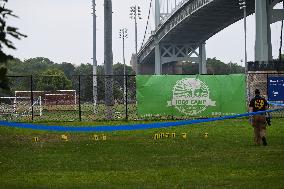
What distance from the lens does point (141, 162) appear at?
11758 millimetres

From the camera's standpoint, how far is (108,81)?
26.4 metres

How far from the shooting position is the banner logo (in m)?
25.3

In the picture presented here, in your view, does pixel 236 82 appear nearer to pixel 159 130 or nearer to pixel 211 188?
pixel 159 130

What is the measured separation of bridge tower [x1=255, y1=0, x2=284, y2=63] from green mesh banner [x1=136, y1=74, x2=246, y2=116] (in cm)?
2213

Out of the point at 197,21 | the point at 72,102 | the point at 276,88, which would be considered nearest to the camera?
the point at 276,88

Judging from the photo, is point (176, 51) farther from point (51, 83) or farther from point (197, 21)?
point (51, 83)

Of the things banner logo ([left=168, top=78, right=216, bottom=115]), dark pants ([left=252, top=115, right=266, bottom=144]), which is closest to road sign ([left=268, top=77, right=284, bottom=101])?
banner logo ([left=168, top=78, right=216, bottom=115])

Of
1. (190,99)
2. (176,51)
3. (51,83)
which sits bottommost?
(190,99)

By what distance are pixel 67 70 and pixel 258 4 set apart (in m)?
94.7

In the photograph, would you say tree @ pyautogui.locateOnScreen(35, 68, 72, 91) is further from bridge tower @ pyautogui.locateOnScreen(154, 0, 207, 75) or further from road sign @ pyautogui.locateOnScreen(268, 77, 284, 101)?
road sign @ pyautogui.locateOnScreen(268, 77, 284, 101)

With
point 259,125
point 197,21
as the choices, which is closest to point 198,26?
point 197,21

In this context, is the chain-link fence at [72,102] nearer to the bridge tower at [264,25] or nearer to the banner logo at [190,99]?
the banner logo at [190,99]

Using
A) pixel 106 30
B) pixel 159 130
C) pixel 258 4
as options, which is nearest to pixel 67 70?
pixel 258 4

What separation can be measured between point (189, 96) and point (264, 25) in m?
24.6
